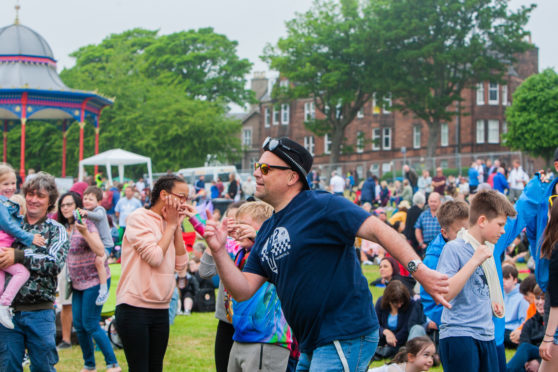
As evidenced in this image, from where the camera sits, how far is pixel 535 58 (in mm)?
64250

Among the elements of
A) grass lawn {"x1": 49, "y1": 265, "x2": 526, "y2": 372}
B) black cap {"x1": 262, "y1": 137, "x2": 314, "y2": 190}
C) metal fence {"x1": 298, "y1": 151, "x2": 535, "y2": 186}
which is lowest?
grass lawn {"x1": 49, "y1": 265, "x2": 526, "y2": 372}

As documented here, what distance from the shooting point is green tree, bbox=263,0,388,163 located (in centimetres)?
5084

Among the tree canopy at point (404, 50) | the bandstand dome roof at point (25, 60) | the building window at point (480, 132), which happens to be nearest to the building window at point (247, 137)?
the tree canopy at point (404, 50)

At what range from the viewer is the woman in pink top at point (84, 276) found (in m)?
7.39

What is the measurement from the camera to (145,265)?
5.72 m

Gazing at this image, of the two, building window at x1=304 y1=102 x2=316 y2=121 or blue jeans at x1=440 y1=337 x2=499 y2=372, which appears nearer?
blue jeans at x1=440 y1=337 x2=499 y2=372

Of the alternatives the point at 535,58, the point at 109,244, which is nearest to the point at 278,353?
the point at 109,244

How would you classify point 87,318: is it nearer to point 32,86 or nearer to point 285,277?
point 285,277

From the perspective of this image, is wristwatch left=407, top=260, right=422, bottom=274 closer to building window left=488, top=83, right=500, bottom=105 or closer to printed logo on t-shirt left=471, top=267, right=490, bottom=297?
printed logo on t-shirt left=471, top=267, right=490, bottom=297

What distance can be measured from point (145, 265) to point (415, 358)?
3.12 metres

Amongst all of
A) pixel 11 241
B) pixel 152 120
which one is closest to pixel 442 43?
pixel 152 120

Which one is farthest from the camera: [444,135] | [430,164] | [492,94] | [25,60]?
[444,135]

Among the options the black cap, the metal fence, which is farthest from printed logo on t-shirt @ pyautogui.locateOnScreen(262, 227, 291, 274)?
the metal fence

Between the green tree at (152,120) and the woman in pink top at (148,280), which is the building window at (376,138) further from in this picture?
the woman in pink top at (148,280)
